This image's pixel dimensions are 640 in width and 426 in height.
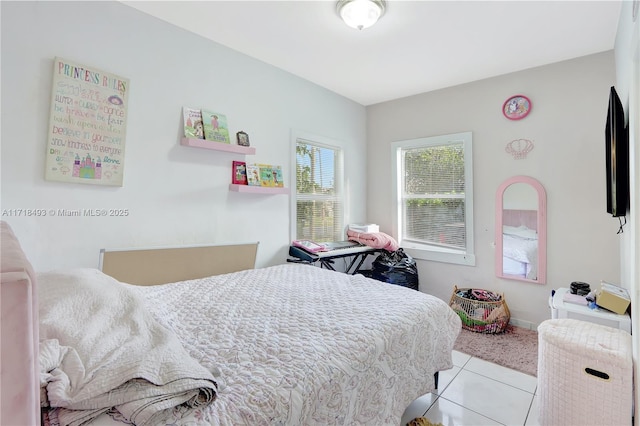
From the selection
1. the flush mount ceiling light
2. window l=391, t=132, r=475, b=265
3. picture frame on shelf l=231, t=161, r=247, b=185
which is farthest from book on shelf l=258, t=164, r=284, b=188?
window l=391, t=132, r=475, b=265

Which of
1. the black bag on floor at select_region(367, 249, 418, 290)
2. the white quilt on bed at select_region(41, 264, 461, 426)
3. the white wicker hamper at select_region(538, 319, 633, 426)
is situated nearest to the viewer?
the white quilt on bed at select_region(41, 264, 461, 426)

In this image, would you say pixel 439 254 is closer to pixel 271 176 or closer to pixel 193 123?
pixel 271 176

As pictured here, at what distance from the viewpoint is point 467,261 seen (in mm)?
3266

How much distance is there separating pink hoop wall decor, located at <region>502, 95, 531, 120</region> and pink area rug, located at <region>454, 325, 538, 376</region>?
6.81 ft

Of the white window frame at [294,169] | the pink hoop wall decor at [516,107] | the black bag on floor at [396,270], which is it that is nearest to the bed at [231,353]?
the white window frame at [294,169]

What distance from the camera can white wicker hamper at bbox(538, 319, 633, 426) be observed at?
4.48 feet

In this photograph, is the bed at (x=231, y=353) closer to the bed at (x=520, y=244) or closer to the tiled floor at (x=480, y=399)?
the tiled floor at (x=480, y=399)

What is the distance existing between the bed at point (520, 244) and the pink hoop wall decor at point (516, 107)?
0.94 metres

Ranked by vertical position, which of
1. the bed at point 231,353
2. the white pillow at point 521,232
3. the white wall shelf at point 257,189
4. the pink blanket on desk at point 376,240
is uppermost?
the white wall shelf at point 257,189

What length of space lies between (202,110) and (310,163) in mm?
1339

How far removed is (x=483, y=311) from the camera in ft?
9.34

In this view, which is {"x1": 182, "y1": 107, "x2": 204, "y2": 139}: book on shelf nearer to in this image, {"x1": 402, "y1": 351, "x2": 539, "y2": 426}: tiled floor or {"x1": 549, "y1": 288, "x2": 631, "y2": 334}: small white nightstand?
{"x1": 402, "y1": 351, "x2": 539, "y2": 426}: tiled floor

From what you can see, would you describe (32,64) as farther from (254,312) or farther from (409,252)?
(409,252)

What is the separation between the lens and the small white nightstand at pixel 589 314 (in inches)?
71.3
